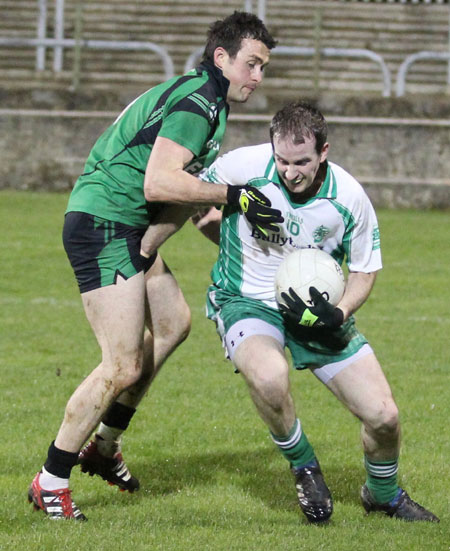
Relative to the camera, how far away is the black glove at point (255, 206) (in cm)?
564

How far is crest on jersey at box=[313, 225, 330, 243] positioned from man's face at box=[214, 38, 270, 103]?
78 cm

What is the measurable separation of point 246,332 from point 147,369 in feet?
2.97

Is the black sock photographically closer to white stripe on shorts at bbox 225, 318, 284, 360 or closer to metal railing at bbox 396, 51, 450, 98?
white stripe on shorts at bbox 225, 318, 284, 360

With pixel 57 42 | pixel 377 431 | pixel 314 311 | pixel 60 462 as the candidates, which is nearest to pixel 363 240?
pixel 314 311

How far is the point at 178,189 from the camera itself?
562cm

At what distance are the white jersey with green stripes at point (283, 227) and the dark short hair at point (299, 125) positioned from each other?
0.27m

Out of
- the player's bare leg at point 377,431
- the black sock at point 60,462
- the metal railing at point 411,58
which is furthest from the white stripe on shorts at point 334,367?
the metal railing at point 411,58

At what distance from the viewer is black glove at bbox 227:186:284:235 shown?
564cm

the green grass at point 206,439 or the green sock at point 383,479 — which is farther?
the green sock at point 383,479

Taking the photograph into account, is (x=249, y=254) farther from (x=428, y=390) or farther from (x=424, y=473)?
(x=428, y=390)

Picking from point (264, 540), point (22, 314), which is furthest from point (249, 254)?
point (22, 314)

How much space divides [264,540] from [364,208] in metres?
1.75

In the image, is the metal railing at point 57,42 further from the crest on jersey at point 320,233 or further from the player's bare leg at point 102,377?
the player's bare leg at point 102,377

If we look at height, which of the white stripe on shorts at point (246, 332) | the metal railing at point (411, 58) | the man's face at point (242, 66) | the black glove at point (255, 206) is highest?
the man's face at point (242, 66)
